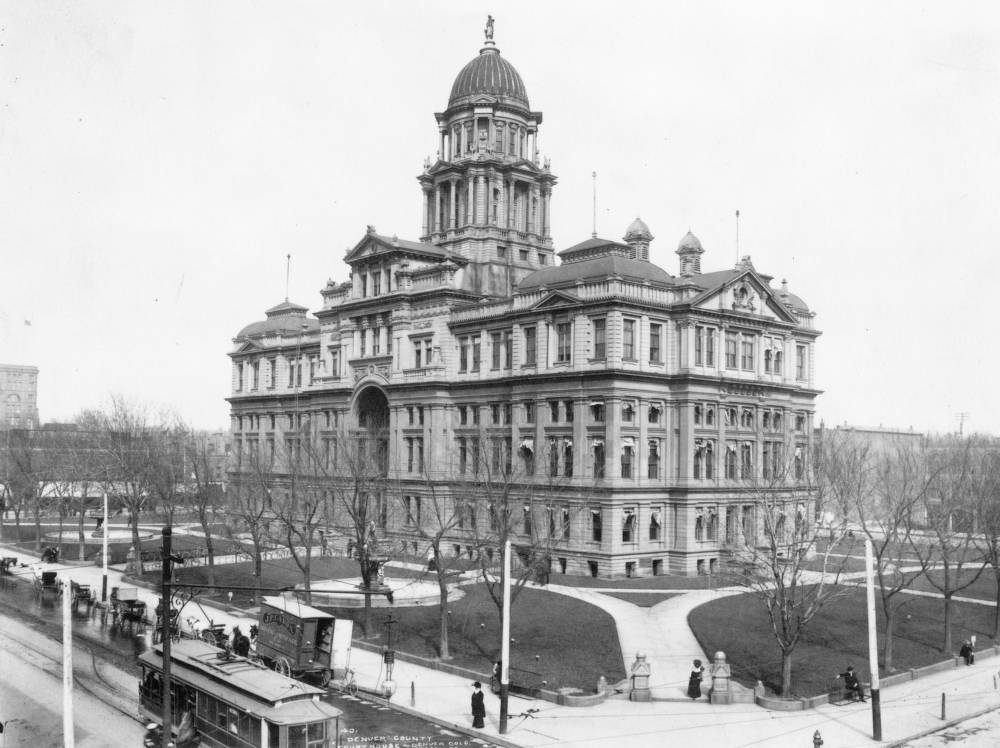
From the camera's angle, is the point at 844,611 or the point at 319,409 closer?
the point at 844,611

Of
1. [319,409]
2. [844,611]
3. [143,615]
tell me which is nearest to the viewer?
[143,615]

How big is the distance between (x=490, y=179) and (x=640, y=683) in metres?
58.9

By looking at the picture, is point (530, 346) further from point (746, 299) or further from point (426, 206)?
point (426, 206)

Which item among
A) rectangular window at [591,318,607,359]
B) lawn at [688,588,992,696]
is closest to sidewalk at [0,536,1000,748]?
lawn at [688,588,992,696]

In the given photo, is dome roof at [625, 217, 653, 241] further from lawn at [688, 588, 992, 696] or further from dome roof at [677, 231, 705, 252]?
lawn at [688, 588, 992, 696]

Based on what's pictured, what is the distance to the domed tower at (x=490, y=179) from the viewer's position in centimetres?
8638

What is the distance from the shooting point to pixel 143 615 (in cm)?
4953

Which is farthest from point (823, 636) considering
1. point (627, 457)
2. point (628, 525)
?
point (627, 457)

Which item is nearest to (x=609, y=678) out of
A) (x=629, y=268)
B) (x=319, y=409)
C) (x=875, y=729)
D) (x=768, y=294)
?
(x=875, y=729)

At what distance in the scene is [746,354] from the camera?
71.6 meters

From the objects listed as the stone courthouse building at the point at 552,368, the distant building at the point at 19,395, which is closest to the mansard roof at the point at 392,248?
the stone courthouse building at the point at 552,368

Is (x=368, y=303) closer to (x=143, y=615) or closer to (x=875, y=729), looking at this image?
(x=143, y=615)

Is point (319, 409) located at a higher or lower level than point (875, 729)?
higher

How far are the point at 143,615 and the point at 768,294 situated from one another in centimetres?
4789
